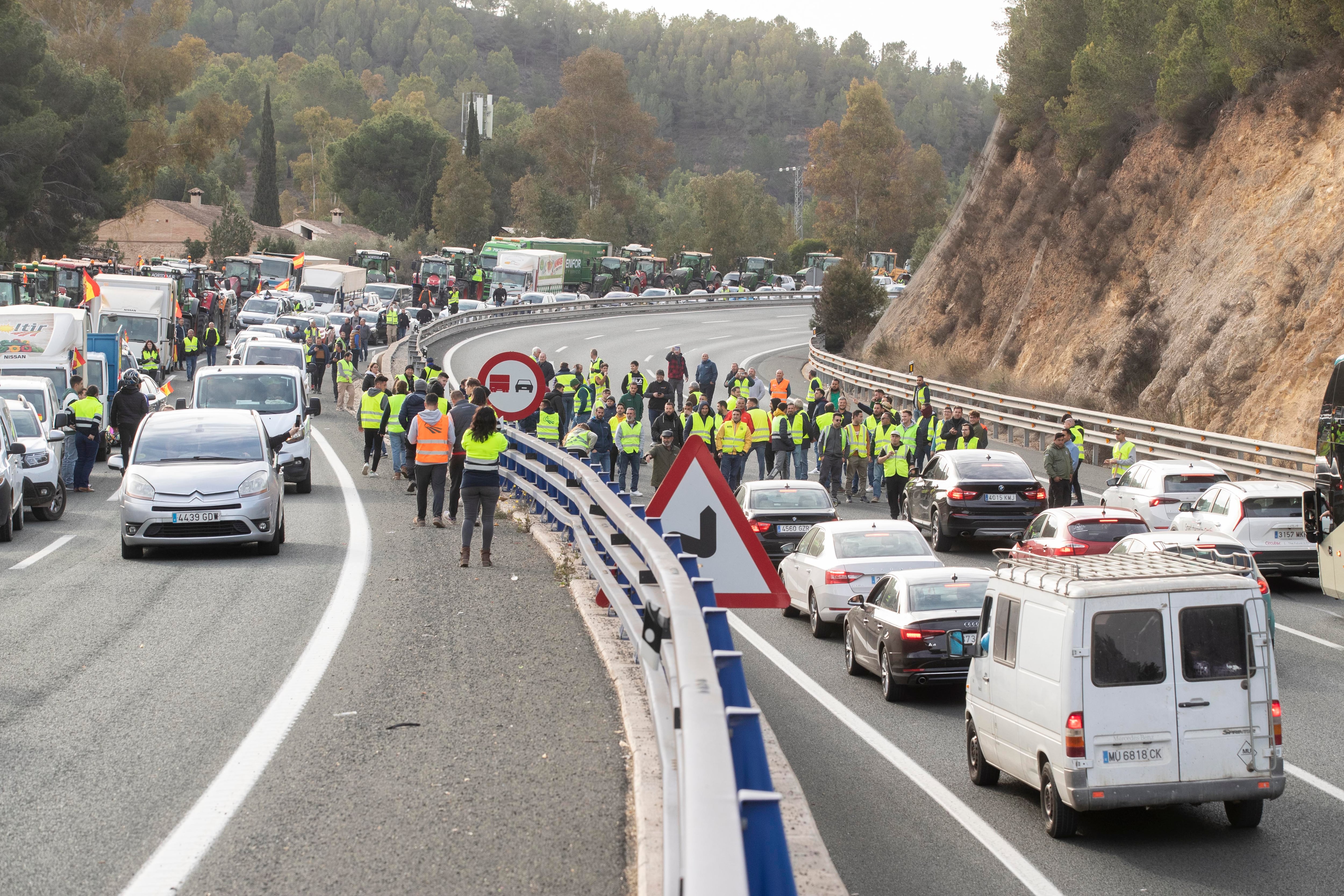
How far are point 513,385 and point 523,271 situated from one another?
62929 mm

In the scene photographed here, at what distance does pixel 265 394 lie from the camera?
24.9 meters

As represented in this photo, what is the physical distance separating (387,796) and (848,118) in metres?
120

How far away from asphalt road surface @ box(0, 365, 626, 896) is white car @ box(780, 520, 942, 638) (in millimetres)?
3039

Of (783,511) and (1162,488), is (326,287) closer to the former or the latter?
(783,511)

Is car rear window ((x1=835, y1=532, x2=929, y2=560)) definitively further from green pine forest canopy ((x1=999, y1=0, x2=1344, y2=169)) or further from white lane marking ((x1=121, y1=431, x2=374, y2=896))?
green pine forest canopy ((x1=999, y1=0, x2=1344, y2=169))

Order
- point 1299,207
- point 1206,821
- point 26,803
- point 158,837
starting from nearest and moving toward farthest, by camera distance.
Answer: point 158,837, point 26,803, point 1206,821, point 1299,207

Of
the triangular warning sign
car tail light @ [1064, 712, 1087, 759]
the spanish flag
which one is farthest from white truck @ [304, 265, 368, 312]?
car tail light @ [1064, 712, 1087, 759]

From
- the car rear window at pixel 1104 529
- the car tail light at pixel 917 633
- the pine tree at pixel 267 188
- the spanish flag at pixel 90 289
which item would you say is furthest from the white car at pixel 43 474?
the pine tree at pixel 267 188

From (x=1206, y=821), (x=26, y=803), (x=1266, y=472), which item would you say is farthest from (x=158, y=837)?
(x=1266, y=472)

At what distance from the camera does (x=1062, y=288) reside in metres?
46.5

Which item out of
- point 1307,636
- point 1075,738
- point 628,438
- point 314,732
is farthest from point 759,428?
point 314,732

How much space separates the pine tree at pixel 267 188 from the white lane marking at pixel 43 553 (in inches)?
4761

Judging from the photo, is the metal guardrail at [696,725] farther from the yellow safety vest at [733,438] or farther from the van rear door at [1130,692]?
the yellow safety vest at [733,438]

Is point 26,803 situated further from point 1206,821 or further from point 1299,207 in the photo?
point 1299,207
